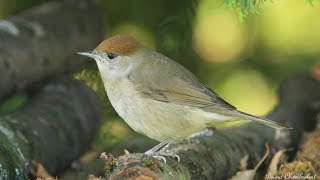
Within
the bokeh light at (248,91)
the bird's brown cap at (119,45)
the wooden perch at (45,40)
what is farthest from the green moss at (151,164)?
the bokeh light at (248,91)

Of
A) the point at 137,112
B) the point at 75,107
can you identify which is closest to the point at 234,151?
the point at 137,112

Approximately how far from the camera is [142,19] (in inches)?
287

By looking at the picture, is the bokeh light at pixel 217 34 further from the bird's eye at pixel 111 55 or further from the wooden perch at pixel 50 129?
the bird's eye at pixel 111 55

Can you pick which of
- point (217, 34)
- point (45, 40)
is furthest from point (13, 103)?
point (217, 34)

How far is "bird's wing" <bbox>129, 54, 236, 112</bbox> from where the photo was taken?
482 cm

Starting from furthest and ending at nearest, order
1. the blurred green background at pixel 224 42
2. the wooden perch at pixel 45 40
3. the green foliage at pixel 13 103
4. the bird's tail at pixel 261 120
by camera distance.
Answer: the blurred green background at pixel 224 42 → the green foliage at pixel 13 103 → the wooden perch at pixel 45 40 → the bird's tail at pixel 261 120

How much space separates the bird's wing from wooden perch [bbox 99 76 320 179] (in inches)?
10.6

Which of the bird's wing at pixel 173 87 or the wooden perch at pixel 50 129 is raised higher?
the bird's wing at pixel 173 87

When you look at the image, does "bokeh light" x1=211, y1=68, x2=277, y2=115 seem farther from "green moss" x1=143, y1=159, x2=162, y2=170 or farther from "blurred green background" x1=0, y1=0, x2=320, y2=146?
"green moss" x1=143, y1=159, x2=162, y2=170

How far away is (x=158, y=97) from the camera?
487cm

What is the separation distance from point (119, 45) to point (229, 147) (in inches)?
39.7

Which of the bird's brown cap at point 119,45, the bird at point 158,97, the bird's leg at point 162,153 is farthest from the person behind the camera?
the bird's brown cap at point 119,45

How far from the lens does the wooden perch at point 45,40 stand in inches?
242

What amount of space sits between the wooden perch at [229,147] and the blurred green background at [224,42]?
437mm
